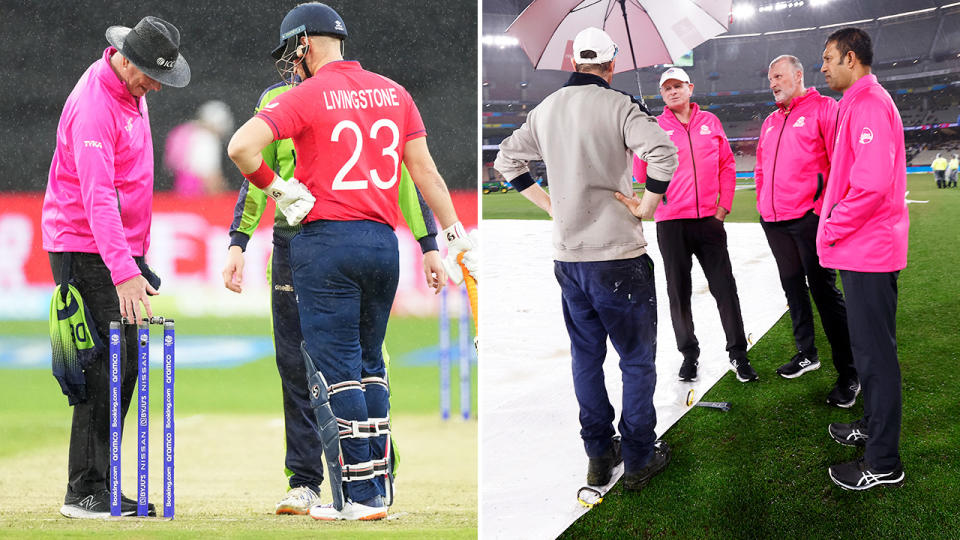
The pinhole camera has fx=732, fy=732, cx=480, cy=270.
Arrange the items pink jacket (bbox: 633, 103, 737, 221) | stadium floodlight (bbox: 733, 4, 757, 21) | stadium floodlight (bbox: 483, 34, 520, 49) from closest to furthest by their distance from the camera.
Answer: pink jacket (bbox: 633, 103, 737, 221) → stadium floodlight (bbox: 733, 4, 757, 21) → stadium floodlight (bbox: 483, 34, 520, 49)

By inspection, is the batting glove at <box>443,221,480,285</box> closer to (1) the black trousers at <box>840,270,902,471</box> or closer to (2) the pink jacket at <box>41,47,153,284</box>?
(2) the pink jacket at <box>41,47,153,284</box>

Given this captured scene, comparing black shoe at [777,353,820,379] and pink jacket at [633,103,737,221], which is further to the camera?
black shoe at [777,353,820,379]

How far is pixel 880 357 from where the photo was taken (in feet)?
7.57

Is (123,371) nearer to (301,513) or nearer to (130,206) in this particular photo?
(130,206)

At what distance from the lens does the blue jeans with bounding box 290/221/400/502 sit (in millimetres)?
1883

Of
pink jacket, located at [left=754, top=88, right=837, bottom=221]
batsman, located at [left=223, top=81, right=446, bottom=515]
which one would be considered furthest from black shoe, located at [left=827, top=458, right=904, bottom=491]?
batsman, located at [left=223, top=81, right=446, bottom=515]

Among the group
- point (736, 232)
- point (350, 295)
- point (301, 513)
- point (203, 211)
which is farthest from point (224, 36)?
point (736, 232)

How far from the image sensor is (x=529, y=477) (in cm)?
254

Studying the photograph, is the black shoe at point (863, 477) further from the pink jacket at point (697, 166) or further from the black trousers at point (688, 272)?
the pink jacket at point (697, 166)

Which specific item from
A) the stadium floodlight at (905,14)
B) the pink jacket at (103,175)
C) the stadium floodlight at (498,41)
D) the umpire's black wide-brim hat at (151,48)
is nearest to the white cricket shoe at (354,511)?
the pink jacket at (103,175)

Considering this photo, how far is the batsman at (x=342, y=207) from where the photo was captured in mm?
1837

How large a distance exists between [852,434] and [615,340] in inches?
38.7

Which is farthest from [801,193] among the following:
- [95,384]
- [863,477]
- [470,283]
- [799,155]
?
[95,384]

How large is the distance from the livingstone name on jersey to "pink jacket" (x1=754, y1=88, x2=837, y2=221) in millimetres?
1776
